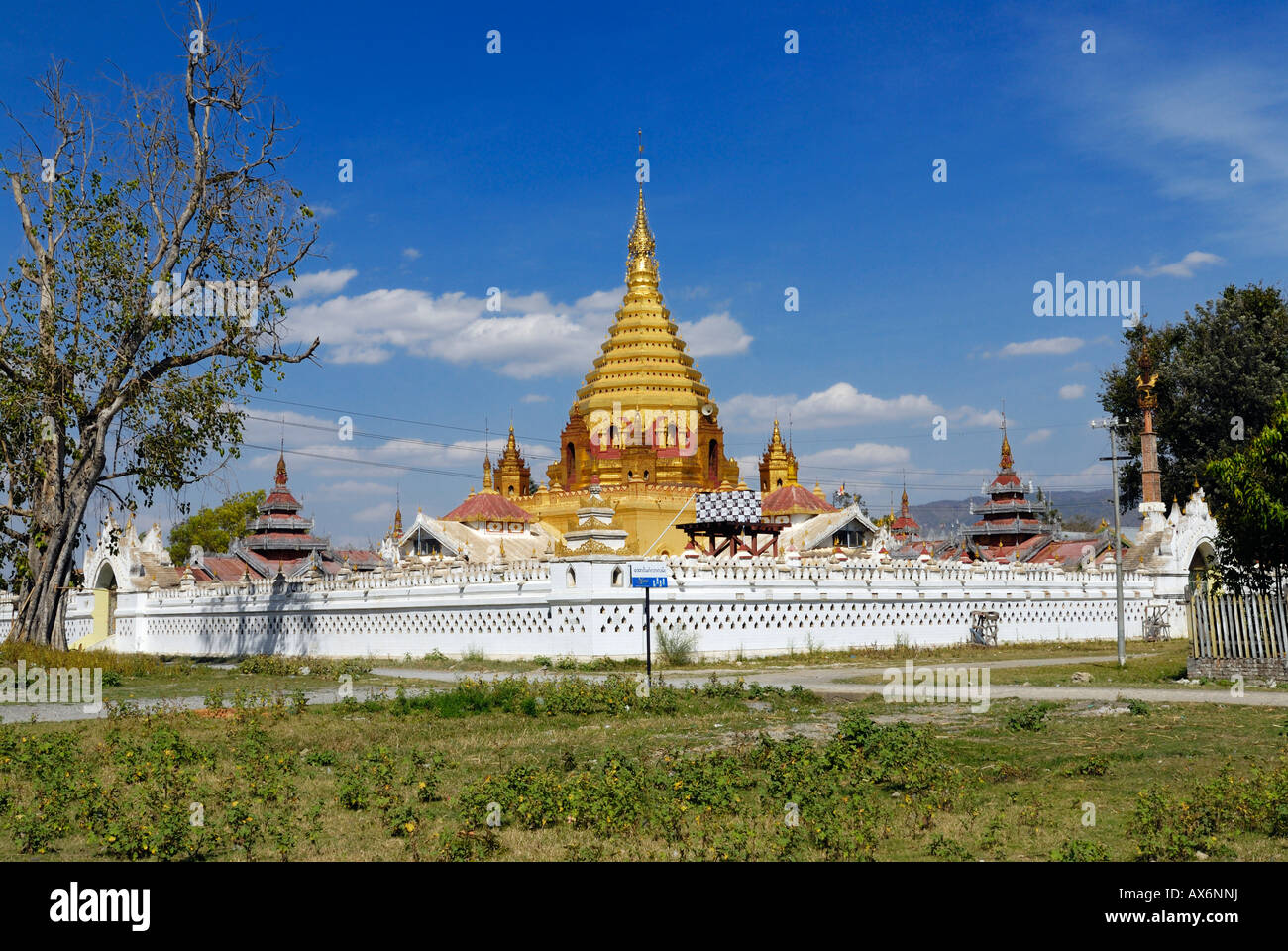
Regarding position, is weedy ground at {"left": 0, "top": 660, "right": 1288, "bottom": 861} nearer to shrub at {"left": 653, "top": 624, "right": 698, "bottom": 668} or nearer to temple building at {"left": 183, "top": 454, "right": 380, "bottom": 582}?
shrub at {"left": 653, "top": 624, "right": 698, "bottom": 668}

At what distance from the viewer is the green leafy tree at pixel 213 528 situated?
286ft

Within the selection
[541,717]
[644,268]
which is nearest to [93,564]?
[644,268]

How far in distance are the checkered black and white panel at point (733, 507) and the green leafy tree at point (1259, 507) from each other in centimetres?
1506

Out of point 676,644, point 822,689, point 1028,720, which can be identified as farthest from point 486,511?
point 1028,720

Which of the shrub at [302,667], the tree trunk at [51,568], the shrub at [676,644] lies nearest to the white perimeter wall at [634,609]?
the shrub at [676,644]

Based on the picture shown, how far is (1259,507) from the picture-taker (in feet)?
80.1

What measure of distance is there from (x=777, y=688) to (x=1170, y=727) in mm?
7491

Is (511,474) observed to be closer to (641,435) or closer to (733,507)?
(641,435)

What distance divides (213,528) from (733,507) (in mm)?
61067

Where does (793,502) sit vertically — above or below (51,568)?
above

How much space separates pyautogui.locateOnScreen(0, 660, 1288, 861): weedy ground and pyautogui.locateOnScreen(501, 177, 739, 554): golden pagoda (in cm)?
3806

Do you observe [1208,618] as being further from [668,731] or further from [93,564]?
[93,564]

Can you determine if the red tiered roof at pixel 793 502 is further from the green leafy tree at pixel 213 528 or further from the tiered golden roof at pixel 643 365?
the green leafy tree at pixel 213 528
